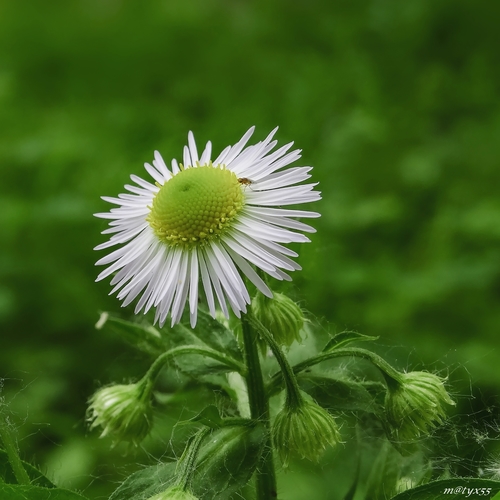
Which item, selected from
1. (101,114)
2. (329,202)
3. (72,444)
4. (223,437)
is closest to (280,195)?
(223,437)

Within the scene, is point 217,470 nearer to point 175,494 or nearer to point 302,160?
point 175,494

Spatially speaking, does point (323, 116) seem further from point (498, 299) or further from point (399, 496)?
point (399, 496)

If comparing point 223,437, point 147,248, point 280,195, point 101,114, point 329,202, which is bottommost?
point 223,437

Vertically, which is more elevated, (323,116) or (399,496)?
(323,116)

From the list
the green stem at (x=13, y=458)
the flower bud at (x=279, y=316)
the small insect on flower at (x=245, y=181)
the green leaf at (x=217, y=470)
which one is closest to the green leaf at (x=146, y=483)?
the green leaf at (x=217, y=470)

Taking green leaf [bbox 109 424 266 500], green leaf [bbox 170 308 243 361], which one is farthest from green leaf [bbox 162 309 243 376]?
green leaf [bbox 109 424 266 500]

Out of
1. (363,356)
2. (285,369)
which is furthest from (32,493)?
(363,356)
